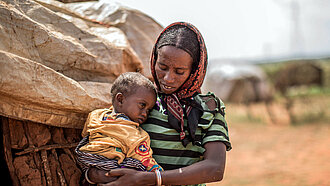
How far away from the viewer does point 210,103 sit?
2086 millimetres

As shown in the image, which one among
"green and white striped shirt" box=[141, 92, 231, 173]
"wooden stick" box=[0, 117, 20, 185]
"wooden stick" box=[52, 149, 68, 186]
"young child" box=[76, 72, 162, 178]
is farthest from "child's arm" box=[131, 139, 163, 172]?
"wooden stick" box=[0, 117, 20, 185]

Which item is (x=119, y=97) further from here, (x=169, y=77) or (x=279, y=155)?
(x=279, y=155)

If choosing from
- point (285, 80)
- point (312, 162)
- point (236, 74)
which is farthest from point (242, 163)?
point (285, 80)

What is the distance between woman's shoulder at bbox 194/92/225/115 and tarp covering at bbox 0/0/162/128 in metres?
0.65

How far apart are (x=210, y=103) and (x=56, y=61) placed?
1.05 metres

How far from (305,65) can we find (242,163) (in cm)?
1195

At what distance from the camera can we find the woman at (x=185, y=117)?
1.84 meters

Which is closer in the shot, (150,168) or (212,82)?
(150,168)

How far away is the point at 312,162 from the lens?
659 cm

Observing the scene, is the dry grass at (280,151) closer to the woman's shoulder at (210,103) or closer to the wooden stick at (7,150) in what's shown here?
the woman's shoulder at (210,103)

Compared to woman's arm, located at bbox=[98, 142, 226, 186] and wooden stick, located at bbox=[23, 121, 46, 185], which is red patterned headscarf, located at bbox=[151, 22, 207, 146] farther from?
wooden stick, located at bbox=[23, 121, 46, 185]

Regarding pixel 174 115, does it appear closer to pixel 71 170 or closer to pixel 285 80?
pixel 71 170

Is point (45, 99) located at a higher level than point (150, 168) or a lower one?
higher

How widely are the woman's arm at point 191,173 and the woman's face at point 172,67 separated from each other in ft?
1.35
